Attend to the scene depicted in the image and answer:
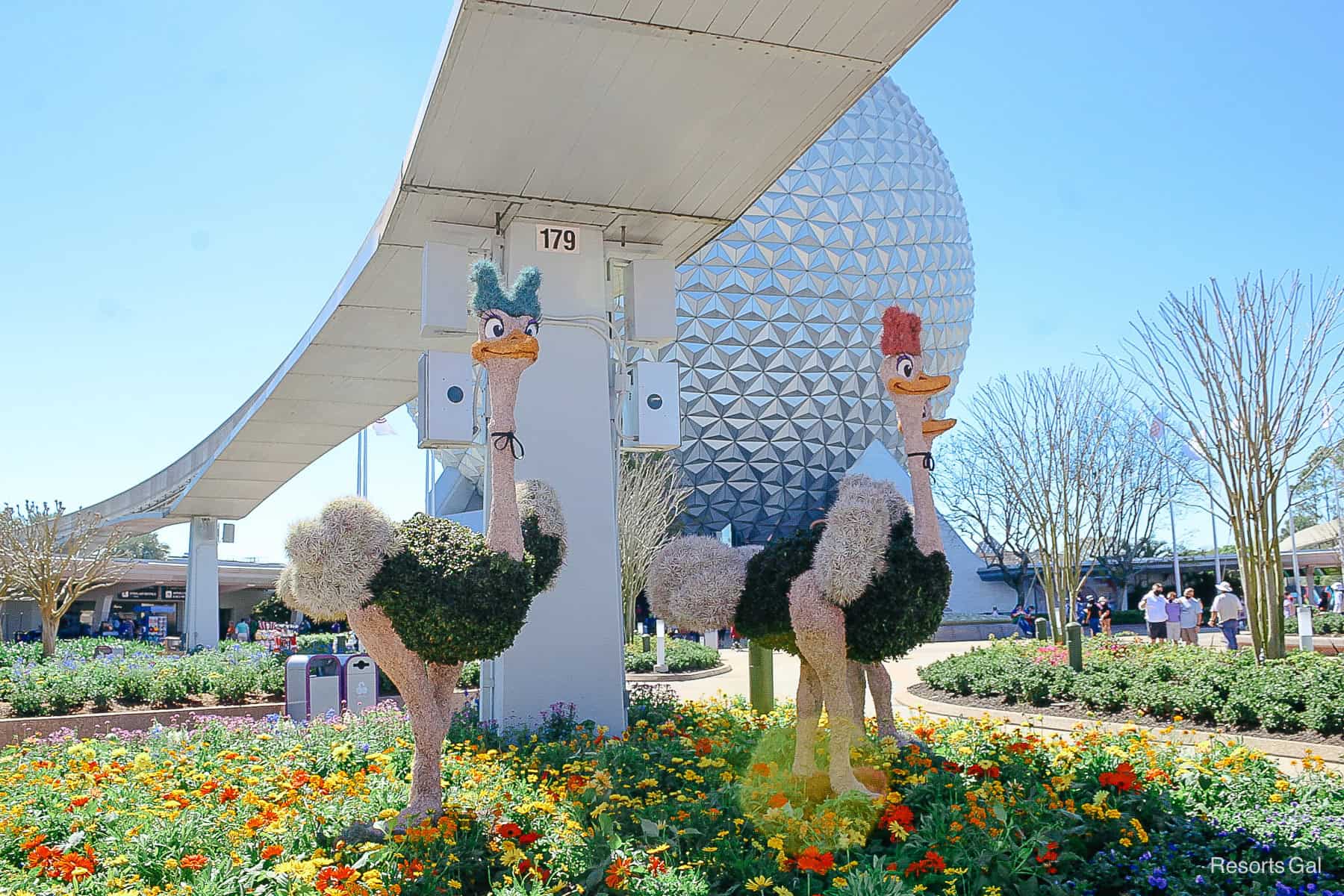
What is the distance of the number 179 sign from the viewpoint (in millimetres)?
10305

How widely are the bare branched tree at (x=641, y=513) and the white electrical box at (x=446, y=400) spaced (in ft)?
30.5

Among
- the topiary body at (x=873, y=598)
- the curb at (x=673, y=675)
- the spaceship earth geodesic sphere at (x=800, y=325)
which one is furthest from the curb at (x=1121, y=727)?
the spaceship earth geodesic sphere at (x=800, y=325)

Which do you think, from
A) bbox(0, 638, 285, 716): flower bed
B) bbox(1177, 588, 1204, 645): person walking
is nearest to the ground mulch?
bbox(1177, 588, 1204, 645): person walking

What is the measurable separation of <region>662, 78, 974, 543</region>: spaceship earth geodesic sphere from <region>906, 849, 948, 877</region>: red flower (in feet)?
83.6

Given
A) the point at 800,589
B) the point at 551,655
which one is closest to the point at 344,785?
the point at 800,589

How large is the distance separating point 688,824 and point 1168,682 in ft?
27.6

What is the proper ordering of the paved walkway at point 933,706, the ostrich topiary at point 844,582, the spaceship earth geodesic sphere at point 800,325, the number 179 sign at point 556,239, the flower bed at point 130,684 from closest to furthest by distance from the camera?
the ostrich topiary at point 844,582 < the paved walkway at point 933,706 < the number 179 sign at point 556,239 < the flower bed at point 130,684 < the spaceship earth geodesic sphere at point 800,325

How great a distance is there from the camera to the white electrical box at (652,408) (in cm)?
1041

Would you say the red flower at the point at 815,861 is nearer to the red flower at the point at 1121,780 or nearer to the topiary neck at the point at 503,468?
the red flower at the point at 1121,780

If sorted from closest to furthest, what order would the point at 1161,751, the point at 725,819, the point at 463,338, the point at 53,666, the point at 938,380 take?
the point at 725,819 < the point at 938,380 < the point at 1161,751 < the point at 463,338 < the point at 53,666

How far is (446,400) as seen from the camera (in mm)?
9727

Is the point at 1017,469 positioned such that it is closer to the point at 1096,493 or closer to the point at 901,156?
the point at 1096,493

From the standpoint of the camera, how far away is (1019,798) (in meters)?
5.91

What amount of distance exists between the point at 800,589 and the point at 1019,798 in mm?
1722
